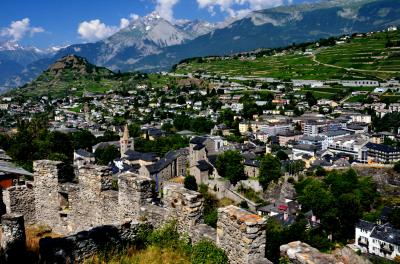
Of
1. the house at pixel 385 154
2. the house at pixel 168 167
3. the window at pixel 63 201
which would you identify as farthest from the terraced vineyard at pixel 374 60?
the window at pixel 63 201

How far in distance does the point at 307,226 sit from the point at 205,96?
124 meters

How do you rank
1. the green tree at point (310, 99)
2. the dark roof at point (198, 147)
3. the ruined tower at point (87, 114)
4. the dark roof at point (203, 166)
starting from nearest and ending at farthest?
the dark roof at point (203, 166) < the dark roof at point (198, 147) < the green tree at point (310, 99) < the ruined tower at point (87, 114)

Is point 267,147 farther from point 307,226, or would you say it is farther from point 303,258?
point 303,258

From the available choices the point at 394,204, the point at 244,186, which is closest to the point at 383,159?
the point at 394,204

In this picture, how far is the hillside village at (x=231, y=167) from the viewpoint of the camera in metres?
12.1

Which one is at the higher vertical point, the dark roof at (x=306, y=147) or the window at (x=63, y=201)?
the window at (x=63, y=201)

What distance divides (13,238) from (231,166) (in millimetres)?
73727

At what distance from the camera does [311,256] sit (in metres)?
7.56

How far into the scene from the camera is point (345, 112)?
13925cm

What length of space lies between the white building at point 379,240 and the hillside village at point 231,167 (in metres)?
0.18

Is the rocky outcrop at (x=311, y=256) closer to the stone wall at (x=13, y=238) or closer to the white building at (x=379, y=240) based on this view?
the stone wall at (x=13, y=238)

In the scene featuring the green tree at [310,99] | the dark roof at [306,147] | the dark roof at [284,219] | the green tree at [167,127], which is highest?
the green tree at [310,99]

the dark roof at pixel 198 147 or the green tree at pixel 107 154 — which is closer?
the dark roof at pixel 198 147

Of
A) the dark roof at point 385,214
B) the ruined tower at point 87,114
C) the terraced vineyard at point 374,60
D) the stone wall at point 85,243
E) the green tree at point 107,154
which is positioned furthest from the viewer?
the terraced vineyard at point 374,60
